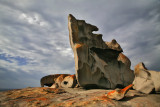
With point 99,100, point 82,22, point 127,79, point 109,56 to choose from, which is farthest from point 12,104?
point 127,79

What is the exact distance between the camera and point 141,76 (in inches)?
280

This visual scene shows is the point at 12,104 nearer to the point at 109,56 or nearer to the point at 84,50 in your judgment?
the point at 84,50

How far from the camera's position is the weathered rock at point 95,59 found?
9445 mm

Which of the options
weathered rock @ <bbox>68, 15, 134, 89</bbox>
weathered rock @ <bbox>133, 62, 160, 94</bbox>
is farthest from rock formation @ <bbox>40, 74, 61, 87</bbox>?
weathered rock @ <bbox>133, 62, 160, 94</bbox>

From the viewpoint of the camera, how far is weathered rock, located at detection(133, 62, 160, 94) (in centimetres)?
600

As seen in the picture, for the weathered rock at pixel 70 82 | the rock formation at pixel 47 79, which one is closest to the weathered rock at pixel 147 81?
the weathered rock at pixel 70 82

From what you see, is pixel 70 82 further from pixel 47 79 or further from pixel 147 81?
pixel 47 79

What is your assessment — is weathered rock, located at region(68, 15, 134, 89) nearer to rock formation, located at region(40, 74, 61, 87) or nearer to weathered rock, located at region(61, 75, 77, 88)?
weathered rock, located at region(61, 75, 77, 88)

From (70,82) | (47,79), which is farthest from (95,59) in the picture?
(47,79)

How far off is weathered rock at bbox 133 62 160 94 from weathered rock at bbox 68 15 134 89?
3.71m

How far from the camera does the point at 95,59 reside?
35.4ft

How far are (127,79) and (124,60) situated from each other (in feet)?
8.40

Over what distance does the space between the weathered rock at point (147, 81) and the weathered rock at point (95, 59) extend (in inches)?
146

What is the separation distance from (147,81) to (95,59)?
5.14 meters
